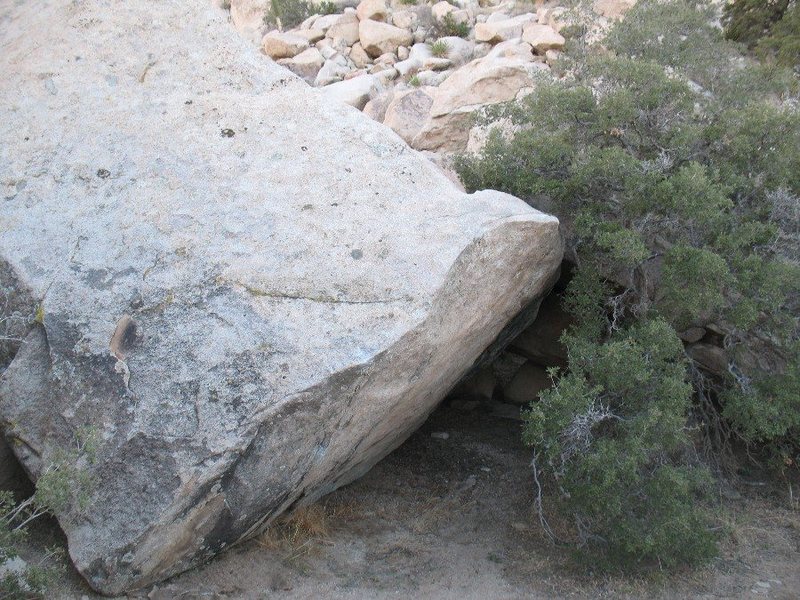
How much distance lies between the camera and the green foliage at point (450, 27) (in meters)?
10.7

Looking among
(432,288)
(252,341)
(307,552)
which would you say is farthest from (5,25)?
(307,552)

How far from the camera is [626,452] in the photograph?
4.32m

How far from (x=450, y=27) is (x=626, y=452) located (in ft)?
25.9

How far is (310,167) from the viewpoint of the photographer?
459 centimetres

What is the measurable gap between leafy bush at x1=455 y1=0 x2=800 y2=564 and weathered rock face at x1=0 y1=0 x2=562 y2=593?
0.57 m

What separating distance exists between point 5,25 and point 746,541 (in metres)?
5.99

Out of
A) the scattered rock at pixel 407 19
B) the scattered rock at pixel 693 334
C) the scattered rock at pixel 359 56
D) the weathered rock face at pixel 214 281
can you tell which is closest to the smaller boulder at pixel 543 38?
the scattered rock at pixel 407 19

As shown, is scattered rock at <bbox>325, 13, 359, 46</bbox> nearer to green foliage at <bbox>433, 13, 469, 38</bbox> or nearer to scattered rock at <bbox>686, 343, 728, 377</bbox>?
green foliage at <bbox>433, 13, 469, 38</bbox>

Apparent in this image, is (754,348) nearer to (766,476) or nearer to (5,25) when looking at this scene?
(766,476)

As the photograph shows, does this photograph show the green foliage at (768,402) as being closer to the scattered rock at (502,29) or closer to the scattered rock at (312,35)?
the scattered rock at (502,29)

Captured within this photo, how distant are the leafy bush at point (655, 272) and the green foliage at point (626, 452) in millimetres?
11

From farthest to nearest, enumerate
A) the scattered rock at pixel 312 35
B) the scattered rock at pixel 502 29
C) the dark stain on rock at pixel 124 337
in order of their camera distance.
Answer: the scattered rock at pixel 312 35 → the scattered rock at pixel 502 29 → the dark stain on rock at pixel 124 337

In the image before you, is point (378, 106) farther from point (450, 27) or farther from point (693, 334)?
point (693, 334)

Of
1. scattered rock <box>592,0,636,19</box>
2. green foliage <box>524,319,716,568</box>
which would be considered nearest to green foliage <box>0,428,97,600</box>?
green foliage <box>524,319,716,568</box>
